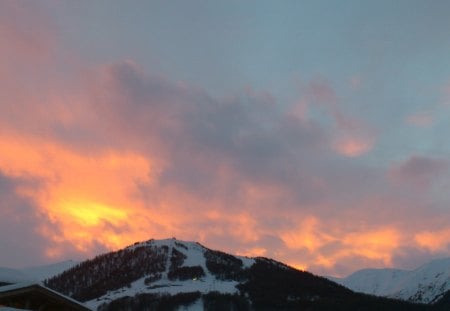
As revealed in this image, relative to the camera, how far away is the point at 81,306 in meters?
34.6

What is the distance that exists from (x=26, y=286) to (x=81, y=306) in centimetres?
460

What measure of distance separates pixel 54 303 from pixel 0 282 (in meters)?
3.39

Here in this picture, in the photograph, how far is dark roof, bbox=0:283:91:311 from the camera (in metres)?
30.4

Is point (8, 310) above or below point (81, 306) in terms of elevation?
below

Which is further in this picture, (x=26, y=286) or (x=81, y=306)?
(x=81, y=306)

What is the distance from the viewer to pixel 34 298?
3262 cm

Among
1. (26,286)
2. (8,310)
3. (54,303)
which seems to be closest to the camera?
(8,310)

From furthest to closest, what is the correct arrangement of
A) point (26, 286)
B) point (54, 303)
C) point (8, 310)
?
point (54, 303)
point (26, 286)
point (8, 310)

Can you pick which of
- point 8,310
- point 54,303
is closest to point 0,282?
point 54,303

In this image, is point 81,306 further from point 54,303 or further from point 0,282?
point 0,282

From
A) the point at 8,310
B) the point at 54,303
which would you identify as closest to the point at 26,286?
the point at 54,303

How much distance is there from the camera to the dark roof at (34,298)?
3041 centimetres

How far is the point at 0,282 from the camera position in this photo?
34281mm

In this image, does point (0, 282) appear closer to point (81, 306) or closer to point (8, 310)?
point (81, 306)
